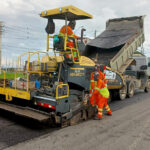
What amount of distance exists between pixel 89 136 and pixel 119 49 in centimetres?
546

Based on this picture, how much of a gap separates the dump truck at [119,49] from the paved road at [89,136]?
2.64 meters

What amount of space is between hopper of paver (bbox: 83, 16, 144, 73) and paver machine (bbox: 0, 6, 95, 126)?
231cm

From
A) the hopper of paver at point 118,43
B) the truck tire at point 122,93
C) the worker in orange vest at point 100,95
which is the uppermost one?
the hopper of paver at point 118,43

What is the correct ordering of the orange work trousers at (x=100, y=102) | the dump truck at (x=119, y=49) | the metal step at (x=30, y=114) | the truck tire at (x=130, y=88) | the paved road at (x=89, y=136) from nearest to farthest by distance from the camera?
the paved road at (x=89, y=136), the metal step at (x=30, y=114), the orange work trousers at (x=100, y=102), the dump truck at (x=119, y=49), the truck tire at (x=130, y=88)

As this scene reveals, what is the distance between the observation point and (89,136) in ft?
12.8

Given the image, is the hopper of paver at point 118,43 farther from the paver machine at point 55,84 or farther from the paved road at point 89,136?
the paved road at point 89,136

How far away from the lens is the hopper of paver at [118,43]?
312 inches

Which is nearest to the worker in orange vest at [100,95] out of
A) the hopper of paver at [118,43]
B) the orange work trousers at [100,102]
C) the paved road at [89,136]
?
the orange work trousers at [100,102]

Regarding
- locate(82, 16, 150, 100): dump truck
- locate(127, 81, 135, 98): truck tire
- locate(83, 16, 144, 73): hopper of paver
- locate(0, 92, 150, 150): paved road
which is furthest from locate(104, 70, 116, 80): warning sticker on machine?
locate(0, 92, 150, 150): paved road

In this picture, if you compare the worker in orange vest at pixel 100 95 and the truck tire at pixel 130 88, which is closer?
the worker in orange vest at pixel 100 95

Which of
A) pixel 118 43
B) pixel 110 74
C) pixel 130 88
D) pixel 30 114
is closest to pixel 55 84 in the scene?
pixel 30 114

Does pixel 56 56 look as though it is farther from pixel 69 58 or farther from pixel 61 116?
pixel 61 116

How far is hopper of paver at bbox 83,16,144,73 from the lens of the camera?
7.92 m

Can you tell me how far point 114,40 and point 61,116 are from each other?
563 cm
